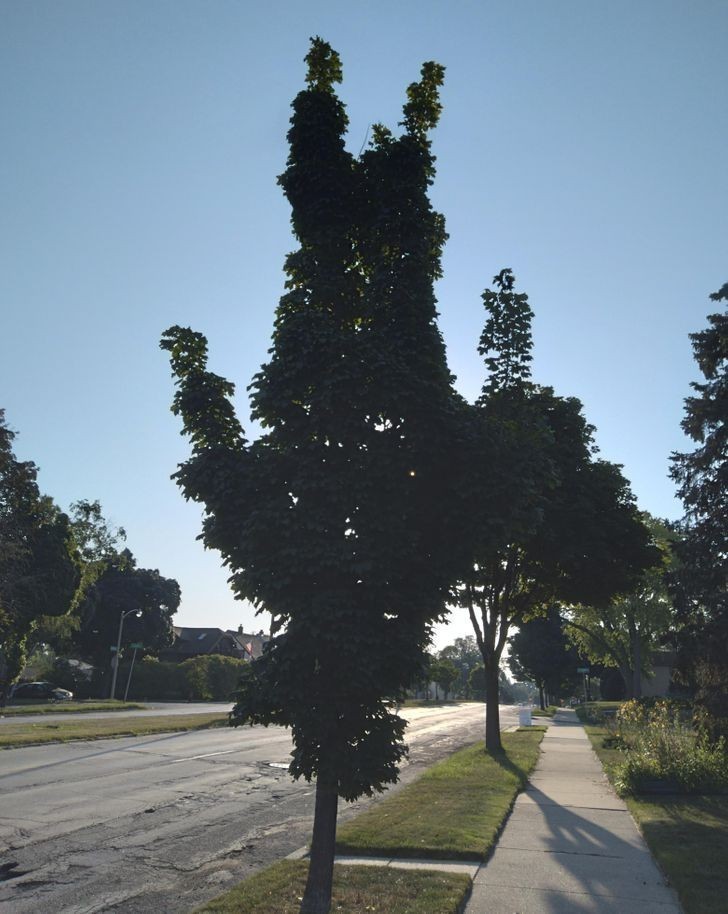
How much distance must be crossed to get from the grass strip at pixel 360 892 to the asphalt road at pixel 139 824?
57 centimetres

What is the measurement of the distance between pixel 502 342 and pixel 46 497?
3578 centimetres

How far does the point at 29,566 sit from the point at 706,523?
121 ft

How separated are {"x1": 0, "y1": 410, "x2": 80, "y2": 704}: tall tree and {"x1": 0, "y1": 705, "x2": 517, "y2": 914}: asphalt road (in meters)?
18.1

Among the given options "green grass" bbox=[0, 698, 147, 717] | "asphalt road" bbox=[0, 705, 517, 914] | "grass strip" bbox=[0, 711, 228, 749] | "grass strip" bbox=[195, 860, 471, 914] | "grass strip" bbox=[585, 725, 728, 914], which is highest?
"grass strip" bbox=[585, 725, 728, 914]

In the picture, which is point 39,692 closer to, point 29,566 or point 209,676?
point 209,676

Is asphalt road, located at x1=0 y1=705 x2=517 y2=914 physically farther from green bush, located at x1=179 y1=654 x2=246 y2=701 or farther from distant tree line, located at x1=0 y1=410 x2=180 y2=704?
green bush, located at x1=179 y1=654 x2=246 y2=701

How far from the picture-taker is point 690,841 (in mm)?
9203

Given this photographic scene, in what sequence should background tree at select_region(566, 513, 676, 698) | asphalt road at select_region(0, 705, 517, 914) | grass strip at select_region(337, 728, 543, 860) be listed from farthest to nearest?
1. background tree at select_region(566, 513, 676, 698)
2. grass strip at select_region(337, 728, 543, 860)
3. asphalt road at select_region(0, 705, 517, 914)

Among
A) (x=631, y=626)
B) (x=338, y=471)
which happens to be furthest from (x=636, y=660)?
(x=338, y=471)

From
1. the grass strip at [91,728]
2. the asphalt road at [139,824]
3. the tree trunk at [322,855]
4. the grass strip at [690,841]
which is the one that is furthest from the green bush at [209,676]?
the tree trunk at [322,855]

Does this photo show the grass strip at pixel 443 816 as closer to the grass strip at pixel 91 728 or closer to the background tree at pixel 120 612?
the grass strip at pixel 91 728

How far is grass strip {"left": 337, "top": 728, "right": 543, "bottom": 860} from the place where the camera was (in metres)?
8.48

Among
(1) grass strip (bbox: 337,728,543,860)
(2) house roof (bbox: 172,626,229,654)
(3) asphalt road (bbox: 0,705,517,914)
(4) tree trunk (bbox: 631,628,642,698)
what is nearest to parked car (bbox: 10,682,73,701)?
(2) house roof (bbox: 172,626,229,654)

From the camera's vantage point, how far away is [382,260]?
24.2 feet
